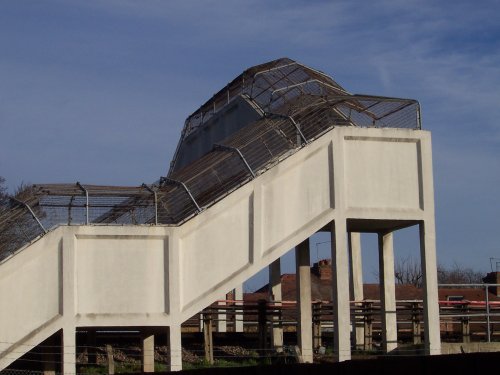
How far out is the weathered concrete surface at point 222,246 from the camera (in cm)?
2834

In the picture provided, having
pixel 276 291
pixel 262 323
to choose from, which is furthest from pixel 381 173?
pixel 276 291

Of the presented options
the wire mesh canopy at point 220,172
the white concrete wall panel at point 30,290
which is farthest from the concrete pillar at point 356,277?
the white concrete wall panel at point 30,290

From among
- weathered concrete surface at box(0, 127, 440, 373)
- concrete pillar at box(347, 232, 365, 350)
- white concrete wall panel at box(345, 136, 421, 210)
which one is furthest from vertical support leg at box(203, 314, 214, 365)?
white concrete wall panel at box(345, 136, 421, 210)

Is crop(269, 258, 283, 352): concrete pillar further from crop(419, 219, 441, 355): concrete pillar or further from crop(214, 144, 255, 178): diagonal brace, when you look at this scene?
crop(419, 219, 441, 355): concrete pillar

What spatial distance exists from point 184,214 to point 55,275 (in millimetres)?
4081

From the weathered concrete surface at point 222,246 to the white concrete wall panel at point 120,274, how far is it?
3 cm

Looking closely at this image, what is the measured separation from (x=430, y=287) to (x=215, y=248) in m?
6.74

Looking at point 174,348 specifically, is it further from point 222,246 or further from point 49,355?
point 49,355

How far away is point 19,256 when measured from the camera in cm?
2806

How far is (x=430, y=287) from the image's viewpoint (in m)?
31.6

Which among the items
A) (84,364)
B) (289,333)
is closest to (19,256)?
(84,364)

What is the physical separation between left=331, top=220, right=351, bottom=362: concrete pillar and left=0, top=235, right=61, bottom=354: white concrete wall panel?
8004 millimetres

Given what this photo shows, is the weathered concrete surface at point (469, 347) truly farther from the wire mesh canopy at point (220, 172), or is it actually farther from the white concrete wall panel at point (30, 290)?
→ the white concrete wall panel at point (30, 290)

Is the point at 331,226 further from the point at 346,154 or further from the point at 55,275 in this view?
the point at 55,275
